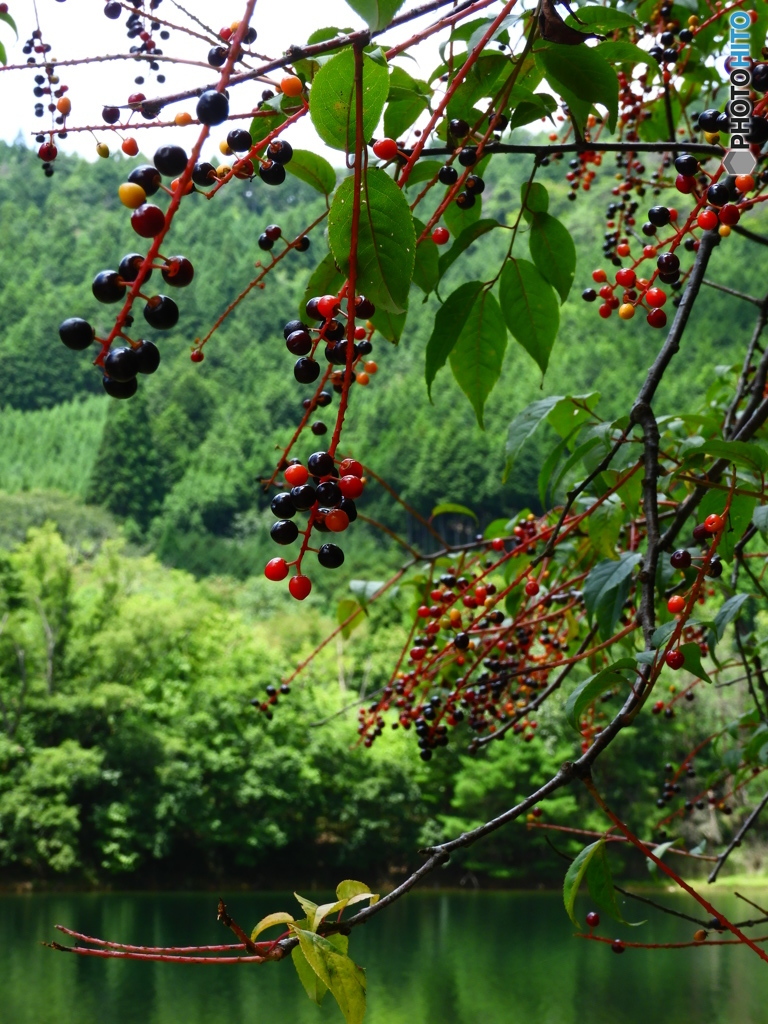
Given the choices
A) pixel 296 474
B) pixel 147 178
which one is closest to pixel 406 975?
pixel 296 474

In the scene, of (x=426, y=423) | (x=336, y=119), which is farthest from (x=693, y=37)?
(x=426, y=423)

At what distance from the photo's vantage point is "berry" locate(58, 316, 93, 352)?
16.6 inches

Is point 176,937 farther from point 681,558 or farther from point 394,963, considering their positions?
point 681,558

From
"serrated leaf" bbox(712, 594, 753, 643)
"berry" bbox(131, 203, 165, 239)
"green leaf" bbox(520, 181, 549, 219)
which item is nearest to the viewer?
"berry" bbox(131, 203, 165, 239)

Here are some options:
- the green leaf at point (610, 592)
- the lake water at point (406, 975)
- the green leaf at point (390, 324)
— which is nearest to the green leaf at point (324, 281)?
Result: the green leaf at point (390, 324)

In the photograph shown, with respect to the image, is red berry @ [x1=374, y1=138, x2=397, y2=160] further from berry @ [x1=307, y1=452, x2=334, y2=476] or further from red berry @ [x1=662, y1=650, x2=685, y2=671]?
red berry @ [x1=662, y1=650, x2=685, y2=671]

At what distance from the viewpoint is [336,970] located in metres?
0.48

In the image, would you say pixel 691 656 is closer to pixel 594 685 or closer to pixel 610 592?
pixel 594 685

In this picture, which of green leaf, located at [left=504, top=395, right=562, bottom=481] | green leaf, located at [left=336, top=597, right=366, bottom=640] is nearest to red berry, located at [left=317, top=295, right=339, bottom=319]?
green leaf, located at [left=504, top=395, right=562, bottom=481]

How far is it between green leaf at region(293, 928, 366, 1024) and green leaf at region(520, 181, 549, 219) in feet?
1.86

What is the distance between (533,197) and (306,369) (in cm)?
39

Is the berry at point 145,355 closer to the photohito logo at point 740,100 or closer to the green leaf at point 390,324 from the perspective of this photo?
the green leaf at point 390,324

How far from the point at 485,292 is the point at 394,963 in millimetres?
11518

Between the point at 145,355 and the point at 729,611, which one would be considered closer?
the point at 145,355
